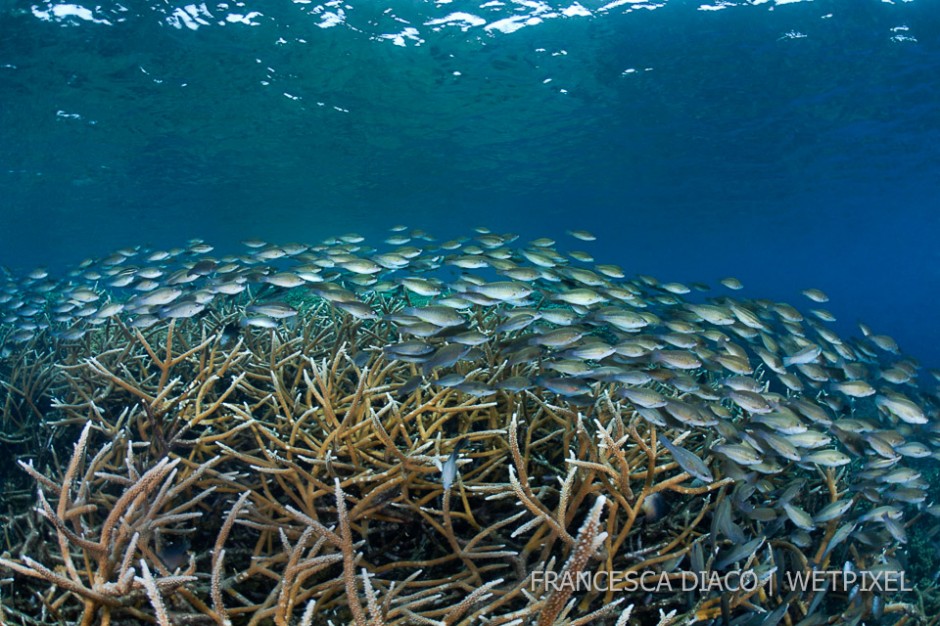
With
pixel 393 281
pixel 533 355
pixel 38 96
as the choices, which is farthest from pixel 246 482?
pixel 38 96

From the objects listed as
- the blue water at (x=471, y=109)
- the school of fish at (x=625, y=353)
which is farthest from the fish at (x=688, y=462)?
the blue water at (x=471, y=109)

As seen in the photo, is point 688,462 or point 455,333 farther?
point 455,333

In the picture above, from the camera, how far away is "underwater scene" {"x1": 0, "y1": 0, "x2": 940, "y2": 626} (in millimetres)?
2789

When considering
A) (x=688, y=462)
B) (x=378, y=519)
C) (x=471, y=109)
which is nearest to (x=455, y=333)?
(x=378, y=519)

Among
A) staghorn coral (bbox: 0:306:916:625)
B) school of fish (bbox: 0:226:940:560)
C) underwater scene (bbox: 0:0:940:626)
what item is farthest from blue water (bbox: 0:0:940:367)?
staghorn coral (bbox: 0:306:916:625)

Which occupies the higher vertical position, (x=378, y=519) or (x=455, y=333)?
(x=455, y=333)

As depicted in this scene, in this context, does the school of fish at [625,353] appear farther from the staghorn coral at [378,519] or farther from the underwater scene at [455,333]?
the staghorn coral at [378,519]

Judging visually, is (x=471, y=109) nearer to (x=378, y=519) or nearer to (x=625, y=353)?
(x=625, y=353)

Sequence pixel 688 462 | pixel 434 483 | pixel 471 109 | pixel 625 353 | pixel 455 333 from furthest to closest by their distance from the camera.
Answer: pixel 471 109 → pixel 625 353 → pixel 455 333 → pixel 434 483 → pixel 688 462

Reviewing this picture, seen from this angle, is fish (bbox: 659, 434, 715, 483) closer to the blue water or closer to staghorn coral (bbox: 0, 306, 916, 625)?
staghorn coral (bbox: 0, 306, 916, 625)

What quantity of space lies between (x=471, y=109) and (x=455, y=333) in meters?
21.6

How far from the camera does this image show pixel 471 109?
23156 mm

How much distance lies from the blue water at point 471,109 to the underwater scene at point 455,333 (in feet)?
0.62

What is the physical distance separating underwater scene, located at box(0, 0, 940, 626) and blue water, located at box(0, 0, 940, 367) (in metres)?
0.19
